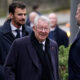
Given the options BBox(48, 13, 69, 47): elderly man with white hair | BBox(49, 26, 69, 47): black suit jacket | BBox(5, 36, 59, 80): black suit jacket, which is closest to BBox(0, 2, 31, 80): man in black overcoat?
BBox(5, 36, 59, 80): black suit jacket

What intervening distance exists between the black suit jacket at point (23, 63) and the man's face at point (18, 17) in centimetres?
122

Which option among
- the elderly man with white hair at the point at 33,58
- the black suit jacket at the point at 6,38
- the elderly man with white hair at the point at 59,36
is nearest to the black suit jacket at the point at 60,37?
the elderly man with white hair at the point at 59,36

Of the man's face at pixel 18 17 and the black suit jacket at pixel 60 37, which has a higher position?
the man's face at pixel 18 17

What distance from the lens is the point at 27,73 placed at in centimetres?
596

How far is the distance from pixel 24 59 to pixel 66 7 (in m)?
28.8

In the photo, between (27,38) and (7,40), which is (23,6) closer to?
(7,40)

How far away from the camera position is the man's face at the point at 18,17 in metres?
7.29

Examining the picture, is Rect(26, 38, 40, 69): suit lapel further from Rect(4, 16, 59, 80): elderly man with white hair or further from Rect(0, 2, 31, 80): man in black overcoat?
Rect(0, 2, 31, 80): man in black overcoat

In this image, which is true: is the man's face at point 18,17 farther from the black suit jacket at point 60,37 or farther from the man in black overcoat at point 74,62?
the black suit jacket at point 60,37

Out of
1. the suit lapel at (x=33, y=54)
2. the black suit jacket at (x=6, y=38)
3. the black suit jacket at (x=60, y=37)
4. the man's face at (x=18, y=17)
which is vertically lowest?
the black suit jacket at (x=60, y=37)

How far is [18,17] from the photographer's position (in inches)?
289

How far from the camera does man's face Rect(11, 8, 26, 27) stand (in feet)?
23.9

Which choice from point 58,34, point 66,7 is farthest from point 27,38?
point 66,7

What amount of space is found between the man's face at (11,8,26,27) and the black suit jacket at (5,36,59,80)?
1.22 m
